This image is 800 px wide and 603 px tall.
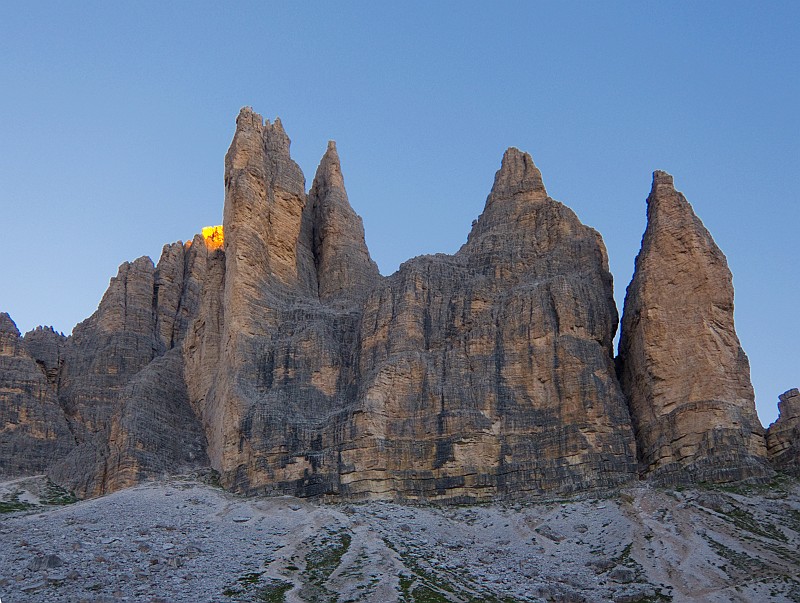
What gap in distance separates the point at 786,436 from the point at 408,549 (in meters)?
26.2

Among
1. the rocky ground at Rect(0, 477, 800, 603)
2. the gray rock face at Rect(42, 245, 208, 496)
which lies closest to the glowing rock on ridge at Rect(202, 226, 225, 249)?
the gray rock face at Rect(42, 245, 208, 496)

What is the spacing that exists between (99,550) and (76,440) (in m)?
38.4

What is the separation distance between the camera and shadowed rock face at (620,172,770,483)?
75.6 m

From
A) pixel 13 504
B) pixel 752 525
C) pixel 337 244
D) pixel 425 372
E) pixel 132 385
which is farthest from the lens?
pixel 337 244

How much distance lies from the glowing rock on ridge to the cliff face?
2362cm

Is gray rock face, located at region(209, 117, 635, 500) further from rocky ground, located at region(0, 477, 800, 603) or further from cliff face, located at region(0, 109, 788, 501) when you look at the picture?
rocky ground, located at region(0, 477, 800, 603)

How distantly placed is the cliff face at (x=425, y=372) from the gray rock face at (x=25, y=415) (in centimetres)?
16

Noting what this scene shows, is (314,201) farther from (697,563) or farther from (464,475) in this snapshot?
(697,563)

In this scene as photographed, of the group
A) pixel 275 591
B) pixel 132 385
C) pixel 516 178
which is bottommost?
pixel 275 591

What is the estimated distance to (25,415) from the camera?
9900 centimetres

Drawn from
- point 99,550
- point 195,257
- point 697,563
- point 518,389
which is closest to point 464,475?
point 518,389

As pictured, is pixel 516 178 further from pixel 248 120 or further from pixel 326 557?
pixel 326 557

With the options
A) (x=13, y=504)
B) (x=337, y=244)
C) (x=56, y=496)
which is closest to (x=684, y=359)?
(x=337, y=244)

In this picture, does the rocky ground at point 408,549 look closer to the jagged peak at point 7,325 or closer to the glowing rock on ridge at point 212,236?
the jagged peak at point 7,325
